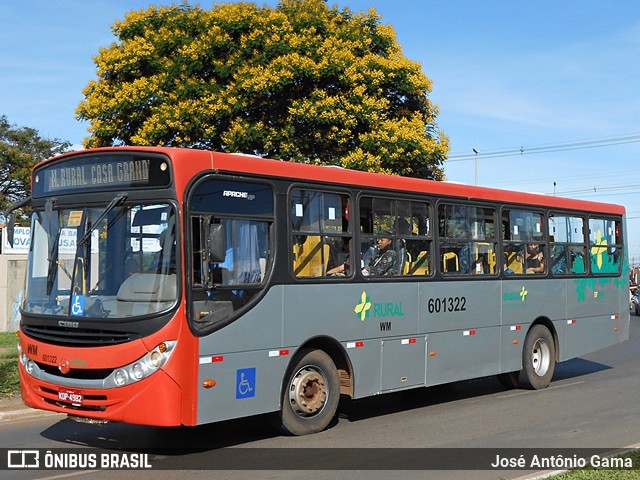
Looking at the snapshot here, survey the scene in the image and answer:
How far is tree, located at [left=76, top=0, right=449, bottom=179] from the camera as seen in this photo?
23.2 metres

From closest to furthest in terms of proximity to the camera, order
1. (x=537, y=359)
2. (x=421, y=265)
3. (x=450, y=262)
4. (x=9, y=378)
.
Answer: (x=421, y=265) < (x=450, y=262) < (x=9, y=378) < (x=537, y=359)

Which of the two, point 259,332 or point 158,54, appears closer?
point 259,332

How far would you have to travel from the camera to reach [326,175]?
1075 cm

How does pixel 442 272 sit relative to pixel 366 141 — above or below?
below

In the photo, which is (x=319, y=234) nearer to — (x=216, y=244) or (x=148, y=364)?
(x=216, y=244)

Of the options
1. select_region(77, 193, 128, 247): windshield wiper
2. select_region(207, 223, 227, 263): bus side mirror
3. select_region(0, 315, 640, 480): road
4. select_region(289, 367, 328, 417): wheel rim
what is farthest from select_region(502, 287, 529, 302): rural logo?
select_region(77, 193, 128, 247): windshield wiper

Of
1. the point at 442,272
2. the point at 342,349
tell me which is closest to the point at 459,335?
the point at 442,272

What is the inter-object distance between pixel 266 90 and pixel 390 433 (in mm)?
14205

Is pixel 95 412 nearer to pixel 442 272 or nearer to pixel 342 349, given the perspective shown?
pixel 342 349

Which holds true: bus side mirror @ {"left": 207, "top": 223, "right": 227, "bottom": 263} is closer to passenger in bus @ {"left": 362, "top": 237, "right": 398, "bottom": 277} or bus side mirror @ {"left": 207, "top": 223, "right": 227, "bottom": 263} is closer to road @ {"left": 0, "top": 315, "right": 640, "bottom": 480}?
road @ {"left": 0, "top": 315, "right": 640, "bottom": 480}

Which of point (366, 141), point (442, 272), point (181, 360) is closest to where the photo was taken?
point (181, 360)

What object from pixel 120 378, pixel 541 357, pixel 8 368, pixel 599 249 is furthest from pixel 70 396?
pixel 599 249

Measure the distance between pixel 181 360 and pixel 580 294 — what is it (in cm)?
941

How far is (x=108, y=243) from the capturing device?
8.95 m
